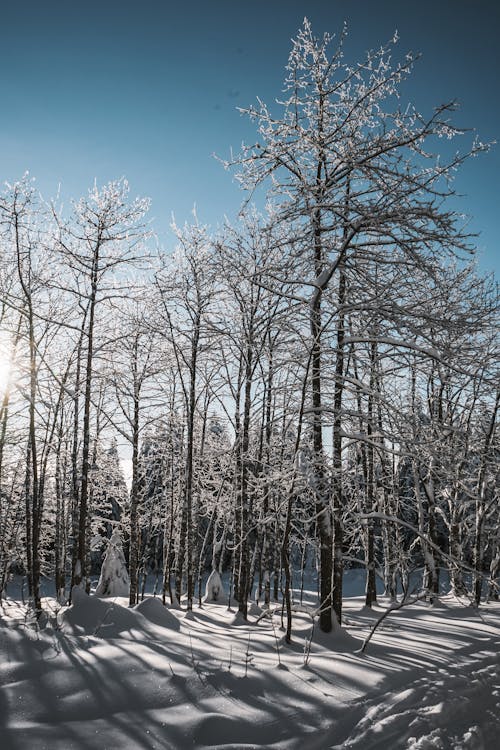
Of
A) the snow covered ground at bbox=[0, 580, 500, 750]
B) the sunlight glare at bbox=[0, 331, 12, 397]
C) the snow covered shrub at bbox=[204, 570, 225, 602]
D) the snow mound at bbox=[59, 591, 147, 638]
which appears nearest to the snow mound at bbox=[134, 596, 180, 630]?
the snow mound at bbox=[59, 591, 147, 638]

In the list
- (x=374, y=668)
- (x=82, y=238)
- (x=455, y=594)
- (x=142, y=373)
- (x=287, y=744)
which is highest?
(x=82, y=238)

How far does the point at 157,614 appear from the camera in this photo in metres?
7.47

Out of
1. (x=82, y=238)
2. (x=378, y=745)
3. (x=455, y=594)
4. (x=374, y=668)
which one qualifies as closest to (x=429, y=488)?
(x=455, y=594)

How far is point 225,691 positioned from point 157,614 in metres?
3.79

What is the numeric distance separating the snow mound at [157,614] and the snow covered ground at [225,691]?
593mm

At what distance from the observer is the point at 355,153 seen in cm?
680

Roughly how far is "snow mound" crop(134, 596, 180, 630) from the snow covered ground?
59 centimetres

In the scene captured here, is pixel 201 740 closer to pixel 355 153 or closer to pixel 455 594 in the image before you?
pixel 355 153

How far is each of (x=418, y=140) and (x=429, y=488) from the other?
890cm

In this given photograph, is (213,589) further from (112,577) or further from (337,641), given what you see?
(337,641)

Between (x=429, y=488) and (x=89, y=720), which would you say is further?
(x=429, y=488)

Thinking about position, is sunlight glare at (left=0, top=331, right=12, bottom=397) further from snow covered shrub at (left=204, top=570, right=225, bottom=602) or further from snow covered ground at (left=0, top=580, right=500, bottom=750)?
snow covered shrub at (left=204, top=570, right=225, bottom=602)

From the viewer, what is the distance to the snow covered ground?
3273mm

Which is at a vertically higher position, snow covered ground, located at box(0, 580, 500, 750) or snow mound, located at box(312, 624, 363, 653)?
snow covered ground, located at box(0, 580, 500, 750)
